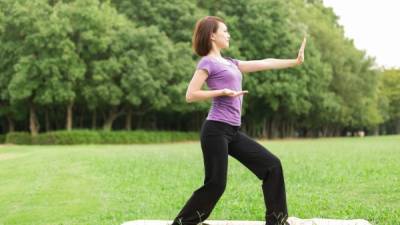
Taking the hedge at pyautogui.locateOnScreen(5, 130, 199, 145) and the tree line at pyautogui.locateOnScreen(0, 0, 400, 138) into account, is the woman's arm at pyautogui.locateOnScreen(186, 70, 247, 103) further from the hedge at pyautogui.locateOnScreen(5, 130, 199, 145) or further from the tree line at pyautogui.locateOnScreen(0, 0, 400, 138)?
the hedge at pyautogui.locateOnScreen(5, 130, 199, 145)

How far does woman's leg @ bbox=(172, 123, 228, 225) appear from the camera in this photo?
A: 636cm

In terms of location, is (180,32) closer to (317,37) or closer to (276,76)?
(276,76)

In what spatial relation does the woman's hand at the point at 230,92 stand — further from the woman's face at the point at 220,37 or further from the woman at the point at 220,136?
the woman's face at the point at 220,37

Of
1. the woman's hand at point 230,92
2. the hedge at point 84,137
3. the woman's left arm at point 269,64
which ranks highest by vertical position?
the woman's left arm at point 269,64

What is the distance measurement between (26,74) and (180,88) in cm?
1173

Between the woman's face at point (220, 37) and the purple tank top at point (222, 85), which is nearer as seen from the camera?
the purple tank top at point (222, 85)

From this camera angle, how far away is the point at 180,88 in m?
46.7

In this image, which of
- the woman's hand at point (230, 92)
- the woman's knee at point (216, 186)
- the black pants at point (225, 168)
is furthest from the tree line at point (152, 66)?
the woman's hand at point (230, 92)

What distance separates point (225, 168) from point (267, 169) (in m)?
0.47

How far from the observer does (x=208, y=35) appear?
252 inches

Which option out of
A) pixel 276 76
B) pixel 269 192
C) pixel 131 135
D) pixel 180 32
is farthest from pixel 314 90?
pixel 269 192

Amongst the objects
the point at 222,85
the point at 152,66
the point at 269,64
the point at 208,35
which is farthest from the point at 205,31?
the point at 152,66

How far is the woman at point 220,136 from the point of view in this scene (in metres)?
6.30

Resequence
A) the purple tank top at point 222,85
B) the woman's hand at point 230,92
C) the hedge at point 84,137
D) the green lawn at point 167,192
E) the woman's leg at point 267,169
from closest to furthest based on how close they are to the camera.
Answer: the woman's hand at point 230,92
the purple tank top at point 222,85
the woman's leg at point 267,169
the green lawn at point 167,192
the hedge at point 84,137
